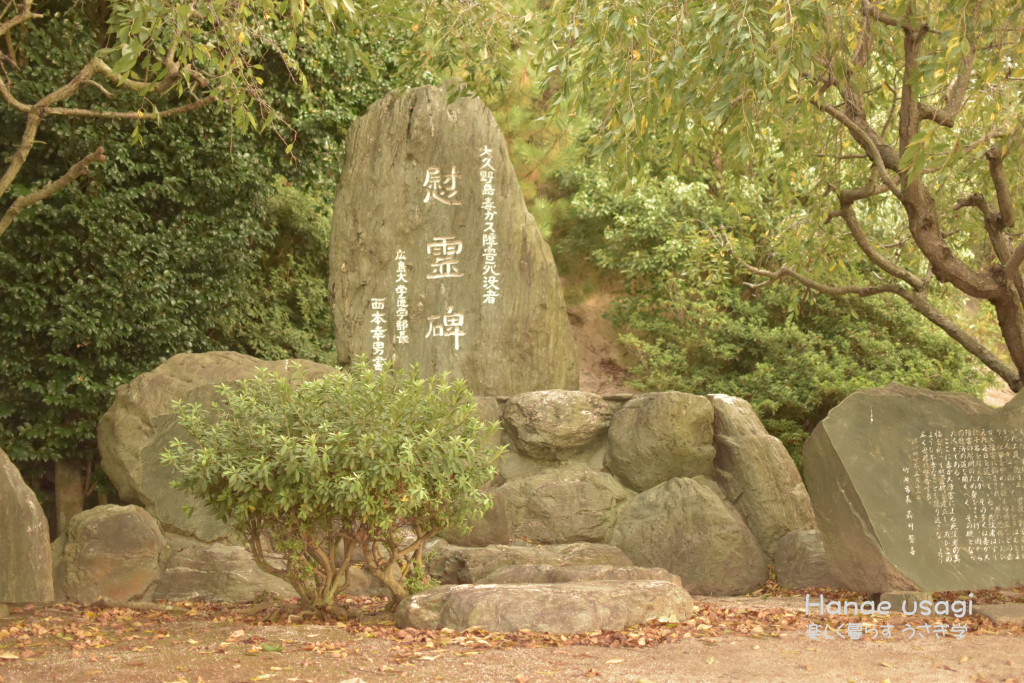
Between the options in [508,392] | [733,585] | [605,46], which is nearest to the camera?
[605,46]

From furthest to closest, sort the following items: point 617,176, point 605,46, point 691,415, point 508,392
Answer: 1. point 508,392
2. point 691,415
3. point 617,176
4. point 605,46

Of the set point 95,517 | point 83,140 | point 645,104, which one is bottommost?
point 95,517

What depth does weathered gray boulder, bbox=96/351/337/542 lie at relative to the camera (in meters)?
7.26

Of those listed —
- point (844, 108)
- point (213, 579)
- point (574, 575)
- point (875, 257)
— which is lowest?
point (213, 579)

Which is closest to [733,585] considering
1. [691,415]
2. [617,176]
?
[691,415]

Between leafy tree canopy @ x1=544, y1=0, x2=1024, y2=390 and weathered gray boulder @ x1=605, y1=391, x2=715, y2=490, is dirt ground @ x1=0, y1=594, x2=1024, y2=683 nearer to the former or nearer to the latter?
weathered gray boulder @ x1=605, y1=391, x2=715, y2=490

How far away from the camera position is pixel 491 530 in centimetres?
719

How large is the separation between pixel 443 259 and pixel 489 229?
51cm

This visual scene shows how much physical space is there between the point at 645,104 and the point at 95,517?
16.9ft

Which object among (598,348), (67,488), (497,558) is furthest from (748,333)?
(67,488)

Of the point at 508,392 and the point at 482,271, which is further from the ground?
the point at 482,271

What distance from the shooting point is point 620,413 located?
7.76 metres

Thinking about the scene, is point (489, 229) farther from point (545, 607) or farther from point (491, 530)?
point (545, 607)

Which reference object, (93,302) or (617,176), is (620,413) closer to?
(617,176)
